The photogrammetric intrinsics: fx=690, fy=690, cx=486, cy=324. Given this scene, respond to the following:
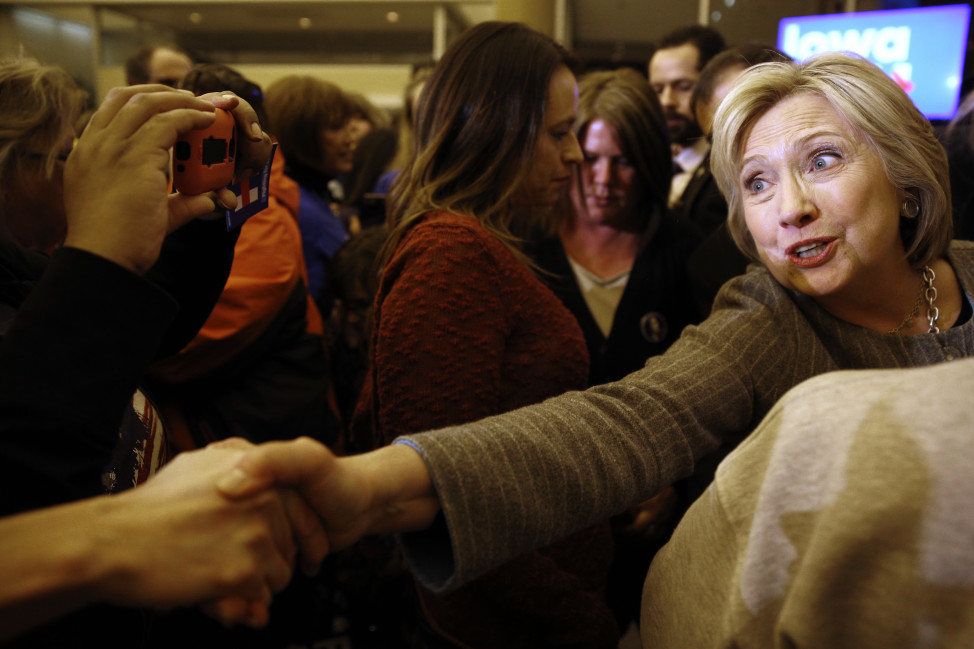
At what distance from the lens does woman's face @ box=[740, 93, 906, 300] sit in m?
1.00

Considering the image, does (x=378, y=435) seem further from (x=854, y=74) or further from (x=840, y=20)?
(x=840, y=20)

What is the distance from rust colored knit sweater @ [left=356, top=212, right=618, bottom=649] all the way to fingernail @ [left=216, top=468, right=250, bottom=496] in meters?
0.49

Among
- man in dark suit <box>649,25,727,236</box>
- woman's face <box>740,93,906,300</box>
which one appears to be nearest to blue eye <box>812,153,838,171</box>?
woman's face <box>740,93,906,300</box>

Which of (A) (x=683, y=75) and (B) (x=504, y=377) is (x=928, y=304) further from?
(A) (x=683, y=75)

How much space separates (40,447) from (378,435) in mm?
698

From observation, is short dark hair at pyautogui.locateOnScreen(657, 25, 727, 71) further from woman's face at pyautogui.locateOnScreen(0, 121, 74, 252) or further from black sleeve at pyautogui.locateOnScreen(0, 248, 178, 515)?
black sleeve at pyautogui.locateOnScreen(0, 248, 178, 515)

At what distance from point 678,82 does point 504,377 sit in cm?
220

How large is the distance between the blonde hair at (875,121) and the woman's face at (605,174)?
73 cm

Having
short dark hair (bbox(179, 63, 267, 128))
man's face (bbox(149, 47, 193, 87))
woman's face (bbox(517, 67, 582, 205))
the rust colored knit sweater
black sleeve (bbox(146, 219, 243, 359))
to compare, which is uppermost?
man's face (bbox(149, 47, 193, 87))

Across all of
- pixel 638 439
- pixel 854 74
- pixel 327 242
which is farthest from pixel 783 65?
pixel 327 242

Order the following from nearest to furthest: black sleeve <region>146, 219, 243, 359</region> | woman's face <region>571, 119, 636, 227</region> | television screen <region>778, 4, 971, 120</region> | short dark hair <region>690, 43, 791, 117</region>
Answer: black sleeve <region>146, 219, 243, 359</region>, woman's face <region>571, 119, 636, 227</region>, short dark hair <region>690, 43, 791, 117</region>, television screen <region>778, 4, 971, 120</region>

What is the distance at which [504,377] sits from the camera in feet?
3.87

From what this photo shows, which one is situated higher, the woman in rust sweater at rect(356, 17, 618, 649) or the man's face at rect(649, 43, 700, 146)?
the man's face at rect(649, 43, 700, 146)

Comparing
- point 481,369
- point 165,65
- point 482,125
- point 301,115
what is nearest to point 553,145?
point 482,125
